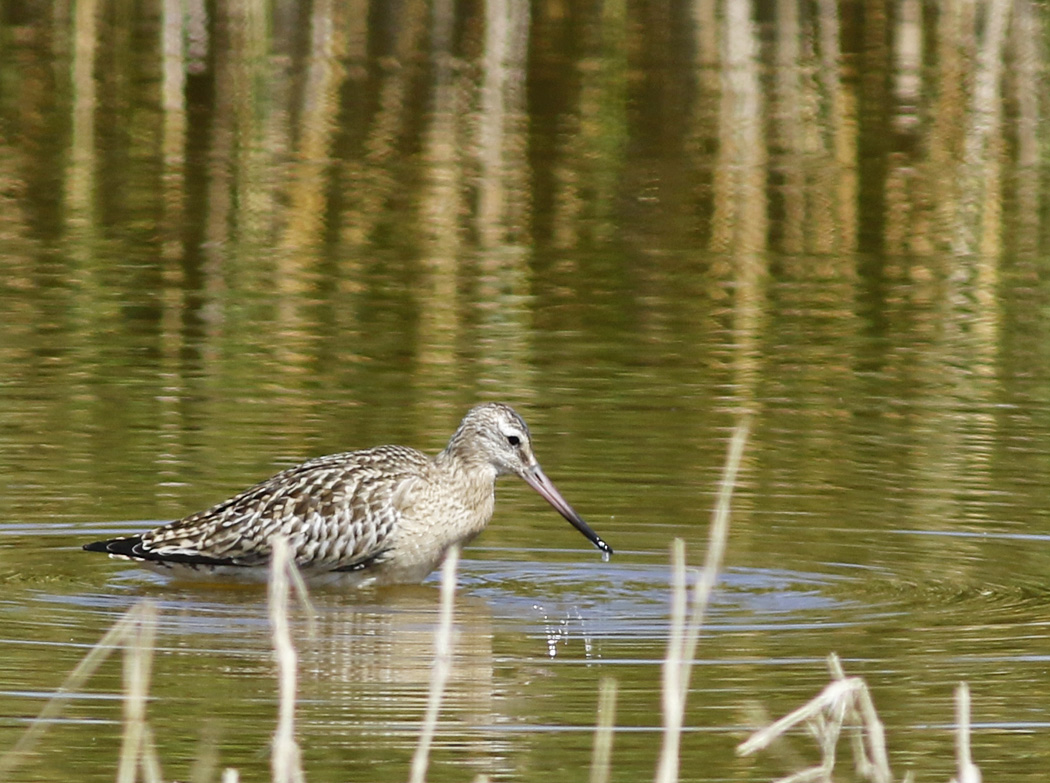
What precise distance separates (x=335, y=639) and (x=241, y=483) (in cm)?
248

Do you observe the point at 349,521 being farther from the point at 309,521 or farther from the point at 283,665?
the point at 283,665

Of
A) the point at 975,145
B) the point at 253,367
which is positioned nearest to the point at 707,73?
the point at 975,145

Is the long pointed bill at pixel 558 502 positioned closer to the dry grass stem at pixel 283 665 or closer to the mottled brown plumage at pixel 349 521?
the mottled brown plumage at pixel 349 521

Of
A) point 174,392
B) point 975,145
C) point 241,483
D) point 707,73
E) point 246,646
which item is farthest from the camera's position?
point 707,73

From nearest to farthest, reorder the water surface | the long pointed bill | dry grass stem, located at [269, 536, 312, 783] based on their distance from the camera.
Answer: dry grass stem, located at [269, 536, 312, 783] < the water surface < the long pointed bill

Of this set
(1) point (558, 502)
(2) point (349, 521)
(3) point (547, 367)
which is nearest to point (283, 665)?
(2) point (349, 521)

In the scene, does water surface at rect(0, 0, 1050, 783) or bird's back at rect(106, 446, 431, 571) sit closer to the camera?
water surface at rect(0, 0, 1050, 783)

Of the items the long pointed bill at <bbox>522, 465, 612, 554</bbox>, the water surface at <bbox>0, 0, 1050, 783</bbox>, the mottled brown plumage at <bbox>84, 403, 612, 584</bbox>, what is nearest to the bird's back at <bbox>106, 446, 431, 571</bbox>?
the mottled brown plumage at <bbox>84, 403, 612, 584</bbox>

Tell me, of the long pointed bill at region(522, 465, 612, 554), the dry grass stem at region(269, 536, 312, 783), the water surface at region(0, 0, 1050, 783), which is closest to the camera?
the dry grass stem at region(269, 536, 312, 783)

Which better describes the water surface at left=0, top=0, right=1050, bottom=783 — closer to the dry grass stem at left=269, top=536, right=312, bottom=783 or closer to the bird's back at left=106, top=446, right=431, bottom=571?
the bird's back at left=106, top=446, right=431, bottom=571

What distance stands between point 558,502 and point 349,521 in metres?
0.94

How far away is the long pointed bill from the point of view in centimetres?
1066

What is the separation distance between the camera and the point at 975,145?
24766 millimetres

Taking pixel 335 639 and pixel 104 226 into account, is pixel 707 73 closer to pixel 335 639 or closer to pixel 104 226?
pixel 104 226
